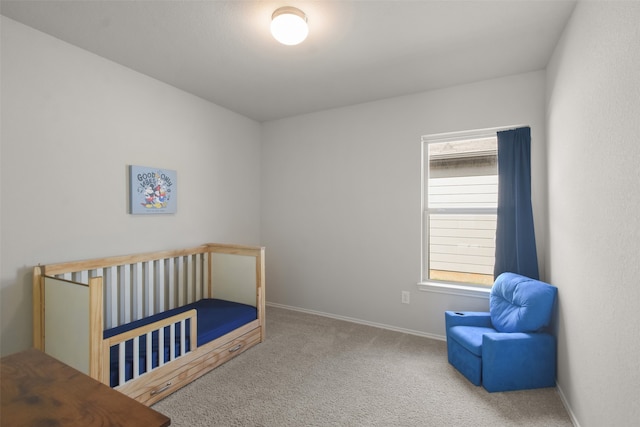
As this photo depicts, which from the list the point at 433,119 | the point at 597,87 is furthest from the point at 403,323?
the point at 597,87

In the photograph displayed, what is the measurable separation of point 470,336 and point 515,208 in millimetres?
1187

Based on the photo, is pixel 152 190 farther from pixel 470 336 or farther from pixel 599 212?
pixel 599 212

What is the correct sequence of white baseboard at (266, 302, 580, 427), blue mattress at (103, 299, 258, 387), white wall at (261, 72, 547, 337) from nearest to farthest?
blue mattress at (103, 299, 258, 387), white baseboard at (266, 302, 580, 427), white wall at (261, 72, 547, 337)

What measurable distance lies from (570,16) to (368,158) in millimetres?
1898

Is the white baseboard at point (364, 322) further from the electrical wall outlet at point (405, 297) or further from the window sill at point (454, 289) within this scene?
the window sill at point (454, 289)

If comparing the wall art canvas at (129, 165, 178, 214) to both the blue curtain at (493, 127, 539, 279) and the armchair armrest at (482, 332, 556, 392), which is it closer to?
the armchair armrest at (482, 332, 556, 392)

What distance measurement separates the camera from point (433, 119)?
302 centimetres

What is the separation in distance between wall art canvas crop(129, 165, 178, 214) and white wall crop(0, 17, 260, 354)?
0.07m

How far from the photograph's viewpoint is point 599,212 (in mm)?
1491

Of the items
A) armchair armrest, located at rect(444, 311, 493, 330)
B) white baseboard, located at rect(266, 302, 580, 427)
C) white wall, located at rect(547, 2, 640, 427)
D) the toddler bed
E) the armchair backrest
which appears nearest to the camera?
white wall, located at rect(547, 2, 640, 427)

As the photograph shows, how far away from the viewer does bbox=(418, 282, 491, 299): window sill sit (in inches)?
111

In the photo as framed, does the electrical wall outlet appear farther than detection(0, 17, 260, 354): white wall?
Yes

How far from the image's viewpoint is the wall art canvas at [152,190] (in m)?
2.58

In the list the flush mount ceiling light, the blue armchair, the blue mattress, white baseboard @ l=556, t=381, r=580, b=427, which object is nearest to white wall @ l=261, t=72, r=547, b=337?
the blue armchair
